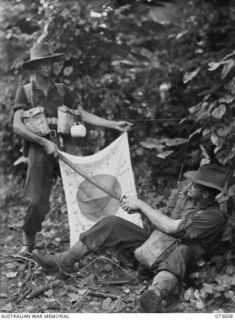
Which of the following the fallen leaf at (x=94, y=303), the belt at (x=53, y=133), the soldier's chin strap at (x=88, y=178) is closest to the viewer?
the fallen leaf at (x=94, y=303)

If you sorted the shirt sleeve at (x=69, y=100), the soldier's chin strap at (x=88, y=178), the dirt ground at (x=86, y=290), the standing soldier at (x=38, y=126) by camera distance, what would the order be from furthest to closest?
the shirt sleeve at (x=69, y=100) → the standing soldier at (x=38, y=126) → the soldier's chin strap at (x=88, y=178) → the dirt ground at (x=86, y=290)

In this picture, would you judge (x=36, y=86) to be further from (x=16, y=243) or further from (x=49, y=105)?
(x=16, y=243)

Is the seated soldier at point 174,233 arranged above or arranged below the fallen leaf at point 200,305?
above

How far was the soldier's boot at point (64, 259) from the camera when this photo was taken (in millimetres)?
4625

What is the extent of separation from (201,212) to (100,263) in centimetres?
125

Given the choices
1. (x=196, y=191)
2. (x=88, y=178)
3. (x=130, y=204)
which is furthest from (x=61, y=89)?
(x=196, y=191)

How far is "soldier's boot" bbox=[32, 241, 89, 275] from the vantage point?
4.62 m

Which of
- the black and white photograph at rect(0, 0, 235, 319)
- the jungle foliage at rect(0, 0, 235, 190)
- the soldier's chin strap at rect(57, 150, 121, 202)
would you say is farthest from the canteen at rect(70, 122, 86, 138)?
the jungle foliage at rect(0, 0, 235, 190)

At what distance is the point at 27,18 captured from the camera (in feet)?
22.7

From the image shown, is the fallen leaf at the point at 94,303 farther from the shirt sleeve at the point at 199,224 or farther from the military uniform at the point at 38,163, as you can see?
the military uniform at the point at 38,163

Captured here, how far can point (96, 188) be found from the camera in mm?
5039

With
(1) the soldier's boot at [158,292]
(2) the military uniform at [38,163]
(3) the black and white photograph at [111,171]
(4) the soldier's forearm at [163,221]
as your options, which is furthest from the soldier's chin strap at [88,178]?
(1) the soldier's boot at [158,292]

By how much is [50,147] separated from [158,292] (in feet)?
6.02

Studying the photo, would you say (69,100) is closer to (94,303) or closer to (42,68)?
(42,68)
